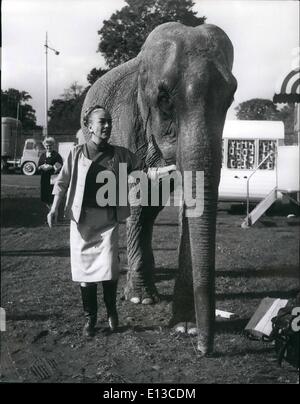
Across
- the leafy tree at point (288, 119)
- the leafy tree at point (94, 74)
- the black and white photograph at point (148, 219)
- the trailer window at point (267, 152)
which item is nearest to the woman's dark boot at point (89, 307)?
the black and white photograph at point (148, 219)

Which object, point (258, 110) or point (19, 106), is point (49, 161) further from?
point (258, 110)

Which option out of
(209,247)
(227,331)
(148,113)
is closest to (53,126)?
(148,113)

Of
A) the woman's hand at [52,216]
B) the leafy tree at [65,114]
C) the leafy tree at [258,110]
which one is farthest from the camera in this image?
the leafy tree at [258,110]

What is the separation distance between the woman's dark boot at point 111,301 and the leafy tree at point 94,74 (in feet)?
3.82

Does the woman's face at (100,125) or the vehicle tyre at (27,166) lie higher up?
the woman's face at (100,125)

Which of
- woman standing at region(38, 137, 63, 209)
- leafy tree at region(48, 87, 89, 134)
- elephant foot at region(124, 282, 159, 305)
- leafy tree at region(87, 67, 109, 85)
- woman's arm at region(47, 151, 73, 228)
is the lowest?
elephant foot at region(124, 282, 159, 305)

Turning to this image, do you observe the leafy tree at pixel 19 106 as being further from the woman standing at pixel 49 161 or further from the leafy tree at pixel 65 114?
the woman standing at pixel 49 161

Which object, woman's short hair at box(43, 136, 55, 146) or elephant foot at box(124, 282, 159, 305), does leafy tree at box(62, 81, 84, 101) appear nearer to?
woman's short hair at box(43, 136, 55, 146)

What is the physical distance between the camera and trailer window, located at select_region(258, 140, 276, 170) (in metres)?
3.74

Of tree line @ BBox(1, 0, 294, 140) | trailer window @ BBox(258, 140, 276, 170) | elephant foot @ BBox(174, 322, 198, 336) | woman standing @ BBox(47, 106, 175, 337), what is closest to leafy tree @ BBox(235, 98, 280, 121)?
tree line @ BBox(1, 0, 294, 140)

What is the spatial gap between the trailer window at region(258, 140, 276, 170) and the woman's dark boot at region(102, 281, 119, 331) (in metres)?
1.36

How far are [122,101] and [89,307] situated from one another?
43.7 inches

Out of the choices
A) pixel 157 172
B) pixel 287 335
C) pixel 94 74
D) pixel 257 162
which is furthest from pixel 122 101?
pixel 287 335

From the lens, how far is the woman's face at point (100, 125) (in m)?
2.76
